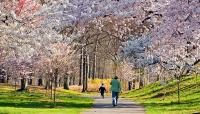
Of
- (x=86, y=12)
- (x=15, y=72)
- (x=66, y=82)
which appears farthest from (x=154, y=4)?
(x=66, y=82)

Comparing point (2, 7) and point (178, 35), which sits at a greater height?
point (2, 7)

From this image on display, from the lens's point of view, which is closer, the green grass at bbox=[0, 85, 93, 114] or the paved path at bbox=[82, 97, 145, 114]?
the green grass at bbox=[0, 85, 93, 114]

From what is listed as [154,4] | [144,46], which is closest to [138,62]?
[144,46]

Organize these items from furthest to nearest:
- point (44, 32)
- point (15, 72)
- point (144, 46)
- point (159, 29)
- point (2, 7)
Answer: point (15, 72) → point (44, 32) → point (2, 7) → point (144, 46) → point (159, 29)

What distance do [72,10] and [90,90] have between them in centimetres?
6031

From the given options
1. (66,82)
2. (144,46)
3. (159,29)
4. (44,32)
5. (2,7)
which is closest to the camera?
(159,29)

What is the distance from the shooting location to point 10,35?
17812mm

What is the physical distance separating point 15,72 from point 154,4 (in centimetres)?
3337

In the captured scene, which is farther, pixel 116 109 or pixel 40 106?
pixel 40 106

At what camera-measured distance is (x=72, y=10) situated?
15633mm

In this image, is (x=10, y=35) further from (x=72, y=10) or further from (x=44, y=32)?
(x=72, y=10)

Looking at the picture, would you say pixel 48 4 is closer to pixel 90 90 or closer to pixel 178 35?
pixel 178 35

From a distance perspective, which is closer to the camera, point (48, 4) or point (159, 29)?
point (159, 29)

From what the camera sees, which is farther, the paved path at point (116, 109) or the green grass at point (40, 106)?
the paved path at point (116, 109)
